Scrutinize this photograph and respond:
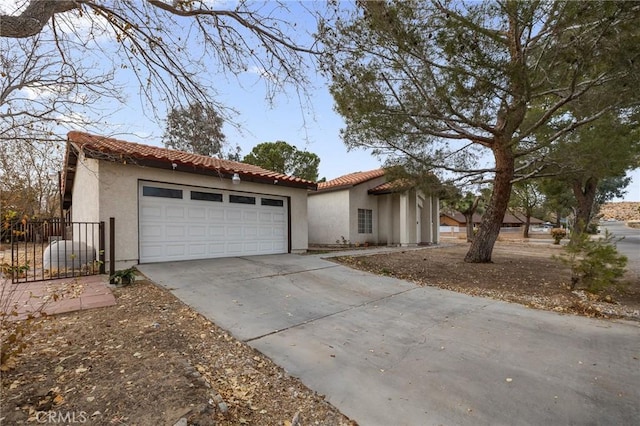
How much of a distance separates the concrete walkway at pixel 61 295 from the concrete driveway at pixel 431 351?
118cm

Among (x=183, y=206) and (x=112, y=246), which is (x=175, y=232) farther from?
(x=112, y=246)

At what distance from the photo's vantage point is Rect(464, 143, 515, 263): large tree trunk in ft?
34.4

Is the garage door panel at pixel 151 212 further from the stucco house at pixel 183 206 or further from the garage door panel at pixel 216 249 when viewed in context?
the garage door panel at pixel 216 249

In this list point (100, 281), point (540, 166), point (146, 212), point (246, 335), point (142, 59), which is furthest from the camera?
point (540, 166)

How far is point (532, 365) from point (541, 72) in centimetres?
603

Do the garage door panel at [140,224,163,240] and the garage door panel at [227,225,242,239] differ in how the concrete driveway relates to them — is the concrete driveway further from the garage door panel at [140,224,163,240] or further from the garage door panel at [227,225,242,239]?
the garage door panel at [227,225,242,239]

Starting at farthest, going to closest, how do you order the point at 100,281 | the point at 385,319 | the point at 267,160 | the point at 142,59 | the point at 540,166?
the point at 267,160, the point at 540,166, the point at 100,281, the point at 385,319, the point at 142,59

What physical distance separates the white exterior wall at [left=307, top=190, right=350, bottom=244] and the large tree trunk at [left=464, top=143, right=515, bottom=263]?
6.05 m

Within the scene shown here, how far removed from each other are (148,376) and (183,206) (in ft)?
22.7

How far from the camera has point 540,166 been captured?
10914mm

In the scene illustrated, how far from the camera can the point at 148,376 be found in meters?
3.07

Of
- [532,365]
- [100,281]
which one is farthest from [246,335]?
[100,281]

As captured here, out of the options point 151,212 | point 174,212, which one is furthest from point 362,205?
point 151,212

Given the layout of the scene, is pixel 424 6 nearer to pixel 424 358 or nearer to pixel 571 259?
pixel 571 259
